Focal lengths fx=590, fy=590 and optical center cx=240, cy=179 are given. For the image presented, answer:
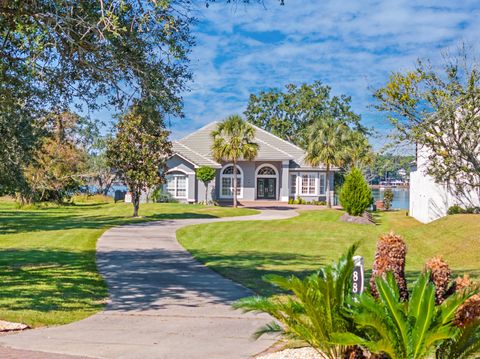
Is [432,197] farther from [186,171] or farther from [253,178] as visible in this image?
[253,178]

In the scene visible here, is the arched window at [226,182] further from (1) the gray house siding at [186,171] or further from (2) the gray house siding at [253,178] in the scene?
(1) the gray house siding at [186,171]

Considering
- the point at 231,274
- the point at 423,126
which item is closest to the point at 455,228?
the point at 423,126

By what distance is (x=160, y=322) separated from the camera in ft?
30.0

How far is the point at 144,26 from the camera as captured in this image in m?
10.9

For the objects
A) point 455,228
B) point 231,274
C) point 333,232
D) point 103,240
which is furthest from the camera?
point 333,232

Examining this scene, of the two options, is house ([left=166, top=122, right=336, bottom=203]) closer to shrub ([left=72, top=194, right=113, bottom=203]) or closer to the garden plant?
shrub ([left=72, top=194, right=113, bottom=203])

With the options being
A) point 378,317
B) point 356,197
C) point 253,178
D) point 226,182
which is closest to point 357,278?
point 378,317

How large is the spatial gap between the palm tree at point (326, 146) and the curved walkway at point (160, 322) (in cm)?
3383

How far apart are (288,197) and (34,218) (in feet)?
78.8

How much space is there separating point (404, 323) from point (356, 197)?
30.5m

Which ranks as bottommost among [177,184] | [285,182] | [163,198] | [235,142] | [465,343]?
[465,343]

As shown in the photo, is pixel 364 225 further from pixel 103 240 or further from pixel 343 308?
pixel 343 308

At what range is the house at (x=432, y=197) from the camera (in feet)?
102

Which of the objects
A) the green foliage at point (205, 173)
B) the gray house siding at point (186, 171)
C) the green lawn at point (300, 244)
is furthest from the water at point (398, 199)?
the green lawn at point (300, 244)
